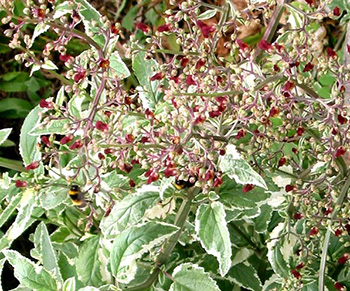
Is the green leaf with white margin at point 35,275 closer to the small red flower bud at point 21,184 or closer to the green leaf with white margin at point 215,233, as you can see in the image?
the small red flower bud at point 21,184

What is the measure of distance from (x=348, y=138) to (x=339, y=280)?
400 millimetres

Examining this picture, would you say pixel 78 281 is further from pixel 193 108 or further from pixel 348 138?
pixel 348 138

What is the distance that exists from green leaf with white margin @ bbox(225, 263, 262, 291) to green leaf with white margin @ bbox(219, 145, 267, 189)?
1.12 feet

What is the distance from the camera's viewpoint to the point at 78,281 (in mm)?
961

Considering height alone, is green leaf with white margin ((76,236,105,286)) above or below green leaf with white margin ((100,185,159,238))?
below

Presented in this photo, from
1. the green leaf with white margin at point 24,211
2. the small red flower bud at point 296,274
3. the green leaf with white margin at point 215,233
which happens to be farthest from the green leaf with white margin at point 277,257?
the green leaf with white margin at point 24,211

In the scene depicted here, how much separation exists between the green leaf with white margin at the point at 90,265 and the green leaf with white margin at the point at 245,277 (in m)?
0.24

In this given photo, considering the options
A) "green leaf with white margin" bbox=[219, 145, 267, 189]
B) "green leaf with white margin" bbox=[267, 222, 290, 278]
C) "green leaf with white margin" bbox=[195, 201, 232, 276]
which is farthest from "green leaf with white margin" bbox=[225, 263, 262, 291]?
"green leaf with white margin" bbox=[219, 145, 267, 189]

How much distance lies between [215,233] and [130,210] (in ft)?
0.41

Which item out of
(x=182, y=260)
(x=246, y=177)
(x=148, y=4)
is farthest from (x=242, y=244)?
(x=148, y=4)

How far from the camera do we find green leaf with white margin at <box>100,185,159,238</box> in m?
0.86

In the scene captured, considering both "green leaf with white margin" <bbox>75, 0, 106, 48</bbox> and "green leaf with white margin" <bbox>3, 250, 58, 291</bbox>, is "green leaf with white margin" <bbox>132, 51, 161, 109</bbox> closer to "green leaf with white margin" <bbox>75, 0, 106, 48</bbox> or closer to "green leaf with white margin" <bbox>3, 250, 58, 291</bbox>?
"green leaf with white margin" <bbox>75, 0, 106, 48</bbox>

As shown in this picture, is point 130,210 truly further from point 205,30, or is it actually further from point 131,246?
point 205,30

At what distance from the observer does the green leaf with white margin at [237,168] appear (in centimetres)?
79
